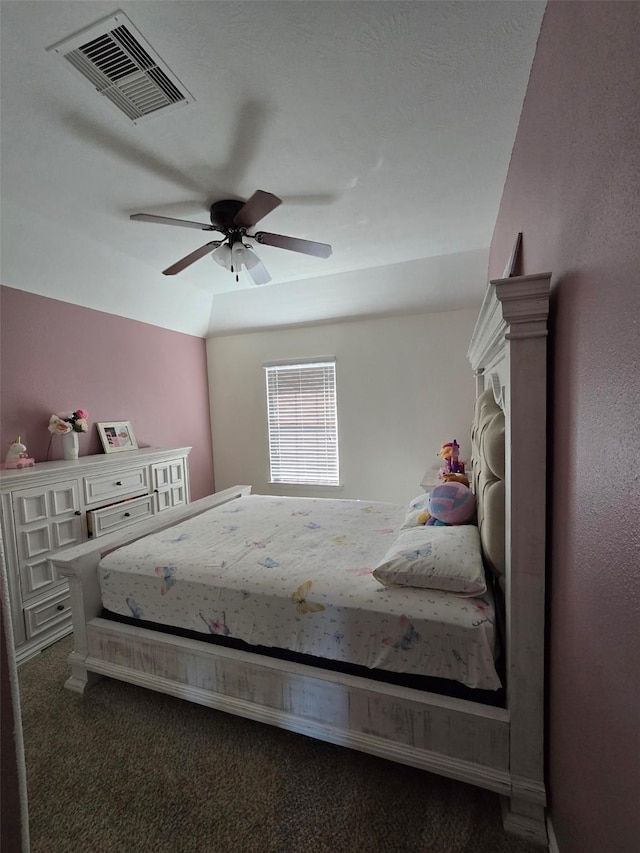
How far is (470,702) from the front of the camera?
1238mm

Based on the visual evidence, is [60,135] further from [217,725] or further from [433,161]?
[217,725]

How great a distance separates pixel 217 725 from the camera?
1.61 m

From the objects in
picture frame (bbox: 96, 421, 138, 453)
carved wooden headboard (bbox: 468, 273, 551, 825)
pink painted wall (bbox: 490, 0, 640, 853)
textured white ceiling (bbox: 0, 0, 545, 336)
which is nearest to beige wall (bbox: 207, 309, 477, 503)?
textured white ceiling (bbox: 0, 0, 545, 336)

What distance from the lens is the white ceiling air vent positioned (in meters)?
1.21

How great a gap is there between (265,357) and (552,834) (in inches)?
159

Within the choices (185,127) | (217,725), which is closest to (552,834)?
(217,725)

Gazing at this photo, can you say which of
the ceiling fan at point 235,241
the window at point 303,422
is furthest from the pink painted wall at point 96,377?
the ceiling fan at point 235,241

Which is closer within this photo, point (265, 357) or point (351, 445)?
point (351, 445)

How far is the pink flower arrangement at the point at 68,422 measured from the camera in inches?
105

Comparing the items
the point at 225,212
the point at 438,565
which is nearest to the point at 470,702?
the point at 438,565

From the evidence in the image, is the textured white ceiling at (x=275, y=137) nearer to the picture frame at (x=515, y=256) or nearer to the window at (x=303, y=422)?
the picture frame at (x=515, y=256)

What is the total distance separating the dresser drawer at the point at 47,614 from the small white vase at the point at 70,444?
0.95m

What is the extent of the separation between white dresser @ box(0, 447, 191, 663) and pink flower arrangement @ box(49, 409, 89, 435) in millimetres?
236

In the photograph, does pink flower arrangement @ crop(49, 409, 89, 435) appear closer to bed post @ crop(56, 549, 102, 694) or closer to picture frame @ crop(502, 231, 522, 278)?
bed post @ crop(56, 549, 102, 694)
